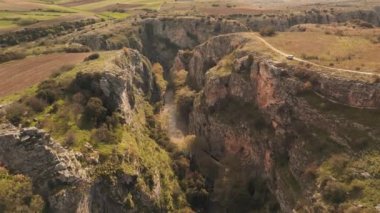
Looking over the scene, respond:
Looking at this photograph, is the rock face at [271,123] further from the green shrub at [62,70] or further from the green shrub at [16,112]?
the green shrub at [16,112]

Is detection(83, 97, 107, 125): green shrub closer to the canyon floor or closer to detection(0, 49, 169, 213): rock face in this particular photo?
the canyon floor

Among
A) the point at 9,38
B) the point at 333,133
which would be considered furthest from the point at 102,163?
the point at 9,38

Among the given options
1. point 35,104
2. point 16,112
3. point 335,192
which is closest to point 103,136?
point 35,104

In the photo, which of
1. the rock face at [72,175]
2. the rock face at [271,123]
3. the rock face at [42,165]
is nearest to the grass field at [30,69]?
the rock face at [72,175]

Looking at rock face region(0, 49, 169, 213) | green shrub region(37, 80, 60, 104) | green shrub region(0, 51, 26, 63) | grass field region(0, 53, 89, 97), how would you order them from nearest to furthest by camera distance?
rock face region(0, 49, 169, 213)
green shrub region(37, 80, 60, 104)
grass field region(0, 53, 89, 97)
green shrub region(0, 51, 26, 63)

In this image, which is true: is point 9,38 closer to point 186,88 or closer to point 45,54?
point 45,54

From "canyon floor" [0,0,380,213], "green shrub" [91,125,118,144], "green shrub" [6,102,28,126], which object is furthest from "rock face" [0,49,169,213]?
"green shrub" [6,102,28,126]
